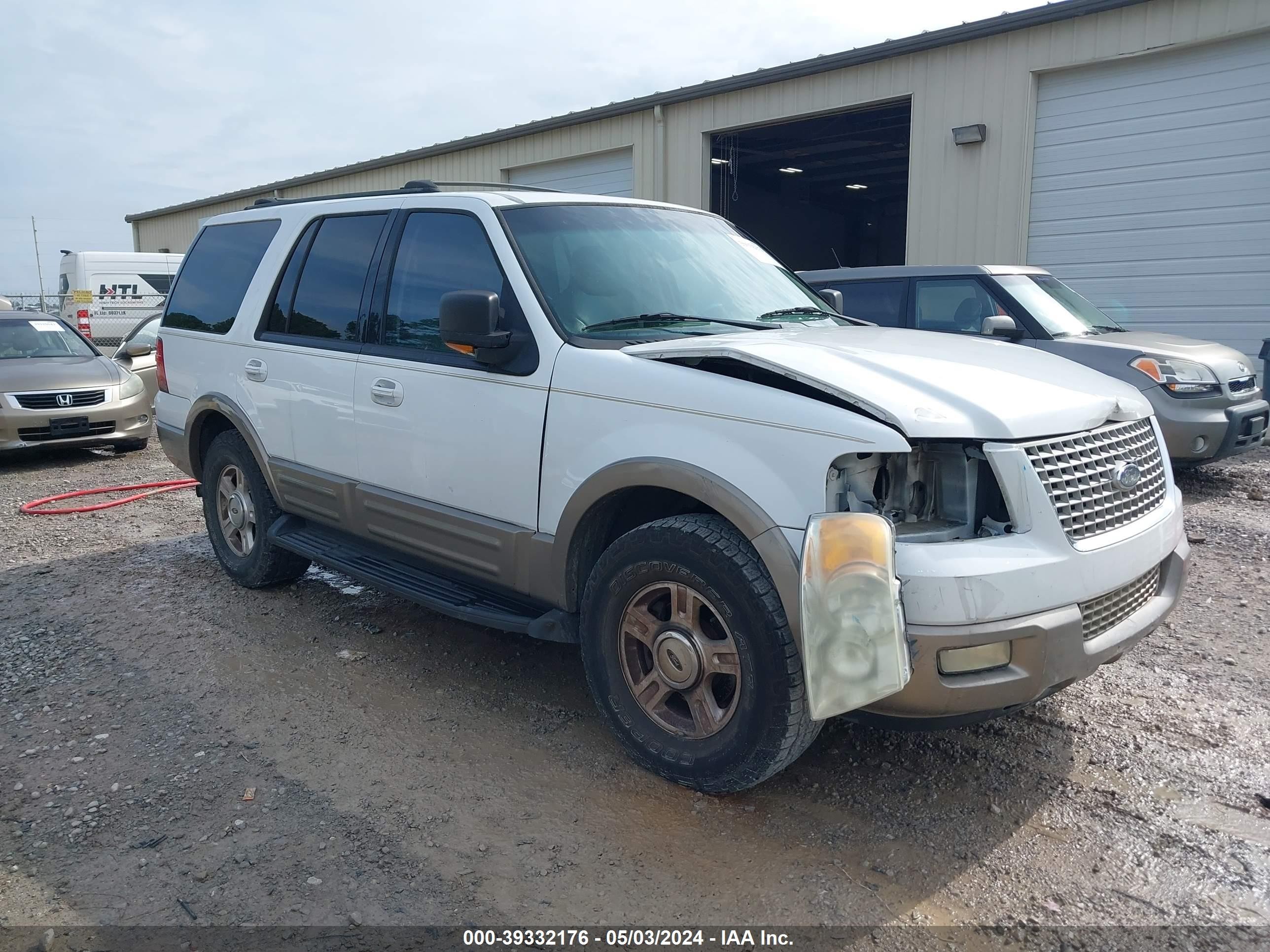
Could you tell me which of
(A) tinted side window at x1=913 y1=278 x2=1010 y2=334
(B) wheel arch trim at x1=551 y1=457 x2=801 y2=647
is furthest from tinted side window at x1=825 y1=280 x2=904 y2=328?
(B) wheel arch trim at x1=551 y1=457 x2=801 y2=647

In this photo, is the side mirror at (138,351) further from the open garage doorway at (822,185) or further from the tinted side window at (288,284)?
the open garage doorway at (822,185)

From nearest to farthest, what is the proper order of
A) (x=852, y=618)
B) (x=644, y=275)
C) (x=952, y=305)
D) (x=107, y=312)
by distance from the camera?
(x=852, y=618) → (x=644, y=275) → (x=952, y=305) → (x=107, y=312)

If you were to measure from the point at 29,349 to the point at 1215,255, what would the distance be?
42.5ft

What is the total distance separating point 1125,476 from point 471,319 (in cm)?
225

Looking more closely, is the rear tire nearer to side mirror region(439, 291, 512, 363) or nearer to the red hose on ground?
side mirror region(439, 291, 512, 363)

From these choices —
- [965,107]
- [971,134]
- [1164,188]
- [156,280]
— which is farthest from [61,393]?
[156,280]

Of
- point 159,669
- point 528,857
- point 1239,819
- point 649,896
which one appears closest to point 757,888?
point 649,896

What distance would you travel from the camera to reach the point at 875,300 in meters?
8.60

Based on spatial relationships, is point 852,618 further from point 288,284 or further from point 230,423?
point 230,423

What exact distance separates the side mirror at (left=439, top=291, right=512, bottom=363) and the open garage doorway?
36.3 feet

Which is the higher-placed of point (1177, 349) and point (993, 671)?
point (1177, 349)

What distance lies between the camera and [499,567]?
12.7 feet

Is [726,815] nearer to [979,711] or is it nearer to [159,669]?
[979,711]

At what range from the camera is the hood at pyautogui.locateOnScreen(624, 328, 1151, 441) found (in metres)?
2.85
